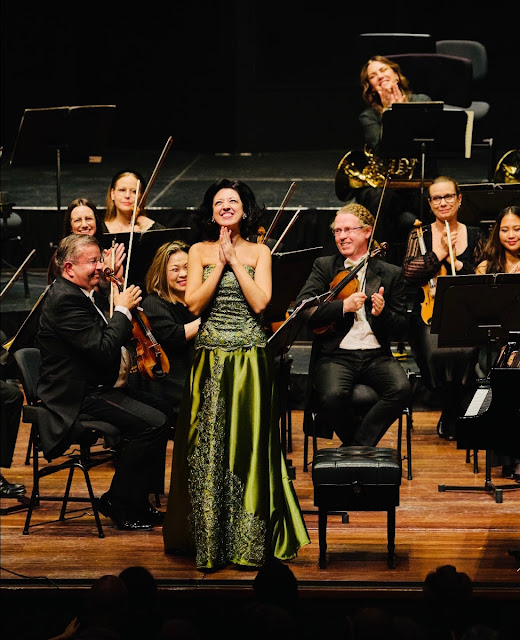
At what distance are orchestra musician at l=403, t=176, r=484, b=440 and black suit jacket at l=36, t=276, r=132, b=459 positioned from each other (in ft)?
6.32

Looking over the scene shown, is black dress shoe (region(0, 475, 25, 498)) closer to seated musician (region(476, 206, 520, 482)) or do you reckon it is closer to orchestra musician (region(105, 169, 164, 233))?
orchestra musician (region(105, 169, 164, 233))

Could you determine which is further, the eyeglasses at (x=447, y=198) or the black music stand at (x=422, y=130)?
the black music stand at (x=422, y=130)

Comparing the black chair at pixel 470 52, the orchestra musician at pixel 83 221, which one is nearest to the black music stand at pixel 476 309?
the orchestra musician at pixel 83 221

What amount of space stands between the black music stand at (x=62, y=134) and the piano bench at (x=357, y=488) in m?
3.77

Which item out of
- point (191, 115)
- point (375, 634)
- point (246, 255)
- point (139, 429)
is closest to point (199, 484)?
point (139, 429)

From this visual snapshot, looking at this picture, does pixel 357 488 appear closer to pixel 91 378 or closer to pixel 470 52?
pixel 91 378

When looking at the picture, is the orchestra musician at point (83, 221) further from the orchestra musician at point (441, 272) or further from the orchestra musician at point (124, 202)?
the orchestra musician at point (441, 272)

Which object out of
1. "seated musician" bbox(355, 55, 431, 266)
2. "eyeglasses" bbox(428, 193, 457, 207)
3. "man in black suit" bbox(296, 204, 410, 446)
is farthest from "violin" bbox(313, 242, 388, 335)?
"seated musician" bbox(355, 55, 431, 266)

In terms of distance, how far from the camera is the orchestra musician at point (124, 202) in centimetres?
710

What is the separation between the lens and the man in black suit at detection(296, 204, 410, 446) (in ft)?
20.3

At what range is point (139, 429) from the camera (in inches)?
226

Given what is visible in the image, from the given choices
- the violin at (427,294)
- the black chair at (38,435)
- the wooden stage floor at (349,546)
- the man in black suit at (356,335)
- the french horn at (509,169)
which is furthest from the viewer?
the french horn at (509,169)

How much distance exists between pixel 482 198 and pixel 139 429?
2.66 meters

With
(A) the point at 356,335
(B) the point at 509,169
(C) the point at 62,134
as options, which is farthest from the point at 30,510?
(B) the point at 509,169
